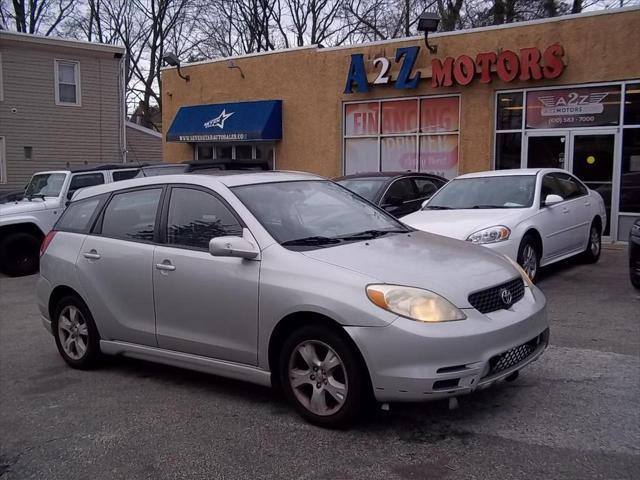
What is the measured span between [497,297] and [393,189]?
6018mm

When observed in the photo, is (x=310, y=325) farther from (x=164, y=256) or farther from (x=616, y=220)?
(x=616, y=220)

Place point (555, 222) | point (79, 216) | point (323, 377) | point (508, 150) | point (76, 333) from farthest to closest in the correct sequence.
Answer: point (508, 150) → point (555, 222) → point (79, 216) → point (76, 333) → point (323, 377)

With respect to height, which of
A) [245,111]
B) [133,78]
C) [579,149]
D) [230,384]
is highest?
[133,78]

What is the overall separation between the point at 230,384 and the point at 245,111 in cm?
1394

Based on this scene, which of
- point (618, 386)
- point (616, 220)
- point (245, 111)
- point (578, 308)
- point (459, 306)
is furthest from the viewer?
point (245, 111)

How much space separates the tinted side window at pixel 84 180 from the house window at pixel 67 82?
41.3 ft

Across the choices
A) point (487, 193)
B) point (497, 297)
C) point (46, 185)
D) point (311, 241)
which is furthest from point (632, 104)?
point (46, 185)

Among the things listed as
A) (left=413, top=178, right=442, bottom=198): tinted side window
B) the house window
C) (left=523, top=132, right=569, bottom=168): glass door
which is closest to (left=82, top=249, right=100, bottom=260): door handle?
(left=413, top=178, right=442, bottom=198): tinted side window

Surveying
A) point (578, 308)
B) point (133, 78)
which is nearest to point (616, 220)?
point (578, 308)

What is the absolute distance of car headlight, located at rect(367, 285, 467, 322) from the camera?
3.90 m

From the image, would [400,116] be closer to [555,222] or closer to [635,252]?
[555,222]

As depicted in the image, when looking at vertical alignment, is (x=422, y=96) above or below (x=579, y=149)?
above

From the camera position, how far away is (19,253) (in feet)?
40.1

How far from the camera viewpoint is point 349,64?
16.2 meters
